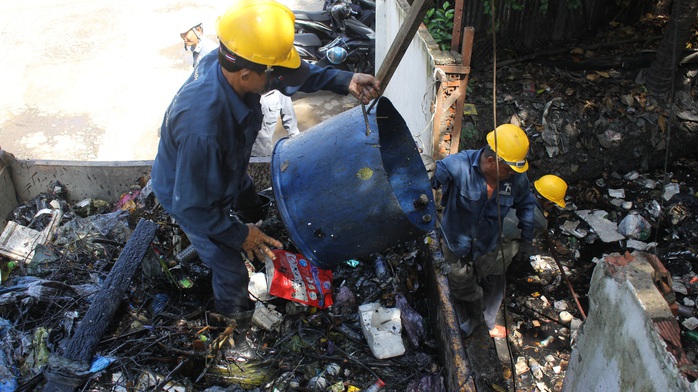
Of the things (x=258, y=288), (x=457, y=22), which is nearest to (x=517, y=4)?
(x=457, y=22)

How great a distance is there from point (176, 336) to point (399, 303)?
56.5 inches

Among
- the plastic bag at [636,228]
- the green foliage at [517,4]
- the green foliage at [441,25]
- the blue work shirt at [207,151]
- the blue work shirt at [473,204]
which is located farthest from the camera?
the green foliage at [517,4]

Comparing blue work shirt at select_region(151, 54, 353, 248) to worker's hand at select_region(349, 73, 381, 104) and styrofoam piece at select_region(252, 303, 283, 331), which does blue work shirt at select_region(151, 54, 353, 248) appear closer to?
worker's hand at select_region(349, 73, 381, 104)

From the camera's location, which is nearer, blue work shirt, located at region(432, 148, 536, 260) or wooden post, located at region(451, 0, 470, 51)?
blue work shirt, located at region(432, 148, 536, 260)

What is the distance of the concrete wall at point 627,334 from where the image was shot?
5.99ft

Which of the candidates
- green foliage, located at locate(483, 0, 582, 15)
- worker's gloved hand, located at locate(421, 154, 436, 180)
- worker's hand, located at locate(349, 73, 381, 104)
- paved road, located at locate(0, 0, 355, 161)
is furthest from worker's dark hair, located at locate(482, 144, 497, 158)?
paved road, located at locate(0, 0, 355, 161)

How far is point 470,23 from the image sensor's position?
5.65m

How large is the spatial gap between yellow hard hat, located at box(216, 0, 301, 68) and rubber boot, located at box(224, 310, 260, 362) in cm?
159

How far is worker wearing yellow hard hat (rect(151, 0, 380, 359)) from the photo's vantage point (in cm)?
244

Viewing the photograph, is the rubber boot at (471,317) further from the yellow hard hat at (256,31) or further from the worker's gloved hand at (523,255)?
the yellow hard hat at (256,31)

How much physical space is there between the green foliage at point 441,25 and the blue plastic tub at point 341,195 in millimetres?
2257

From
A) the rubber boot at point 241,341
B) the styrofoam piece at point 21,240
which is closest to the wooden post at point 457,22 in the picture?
the rubber boot at point 241,341

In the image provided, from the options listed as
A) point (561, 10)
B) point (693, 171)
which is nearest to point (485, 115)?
point (561, 10)

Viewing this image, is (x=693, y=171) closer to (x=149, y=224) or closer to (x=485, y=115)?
(x=485, y=115)
